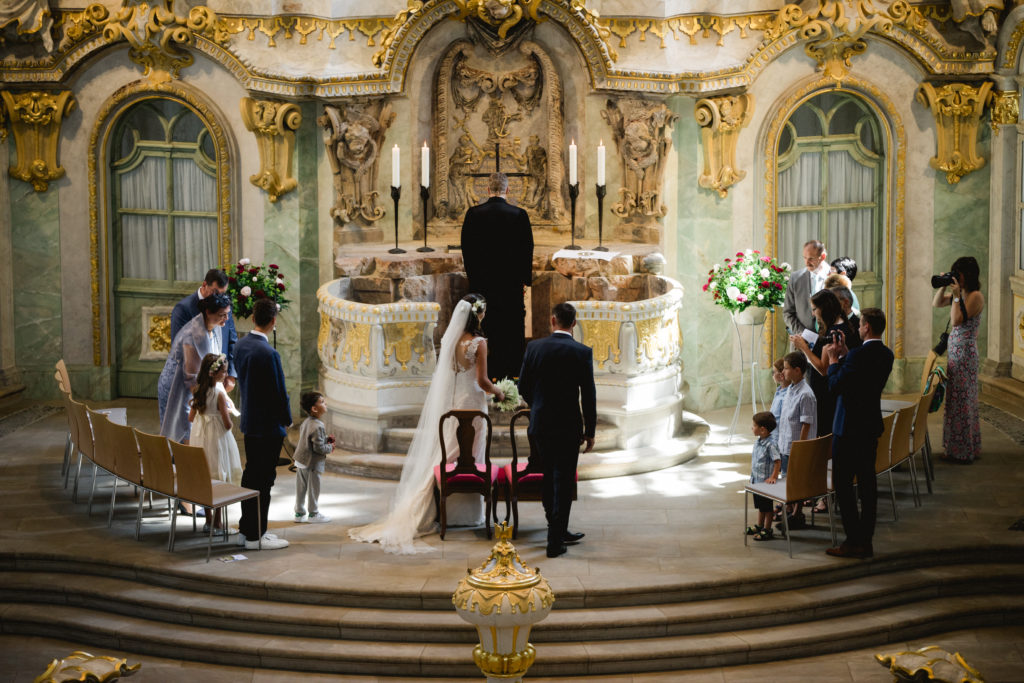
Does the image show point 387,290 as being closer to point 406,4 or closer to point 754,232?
point 406,4

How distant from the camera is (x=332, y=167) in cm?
1323

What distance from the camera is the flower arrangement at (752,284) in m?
11.8

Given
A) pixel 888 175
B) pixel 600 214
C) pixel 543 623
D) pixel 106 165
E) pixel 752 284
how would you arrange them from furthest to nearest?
pixel 106 165 → pixel 888 175 → pixel 600 214 → pixel 752 284 → pixel 543 623

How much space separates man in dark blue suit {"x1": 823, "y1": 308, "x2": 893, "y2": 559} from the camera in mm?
8727

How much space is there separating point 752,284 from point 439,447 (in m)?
3.53

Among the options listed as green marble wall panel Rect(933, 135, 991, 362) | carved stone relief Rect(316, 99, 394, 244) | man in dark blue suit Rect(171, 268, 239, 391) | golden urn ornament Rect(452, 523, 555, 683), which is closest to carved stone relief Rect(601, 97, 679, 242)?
carved stone relief Rect(316, 99, 394, 244)

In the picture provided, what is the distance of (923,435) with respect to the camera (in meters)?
10.4

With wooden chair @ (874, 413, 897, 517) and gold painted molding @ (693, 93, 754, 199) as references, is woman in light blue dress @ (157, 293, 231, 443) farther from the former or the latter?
gold painted molding @ (693, 93, 754, 199)

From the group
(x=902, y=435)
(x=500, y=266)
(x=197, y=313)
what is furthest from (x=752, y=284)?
(x=197, y=313)

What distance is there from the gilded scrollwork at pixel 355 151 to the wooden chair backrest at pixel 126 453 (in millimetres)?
4062

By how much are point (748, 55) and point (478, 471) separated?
5.64 m

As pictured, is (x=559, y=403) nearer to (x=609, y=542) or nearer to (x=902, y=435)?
(x=609, y=542)

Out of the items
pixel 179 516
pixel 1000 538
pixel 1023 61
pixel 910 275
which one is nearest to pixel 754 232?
pixel 910 275

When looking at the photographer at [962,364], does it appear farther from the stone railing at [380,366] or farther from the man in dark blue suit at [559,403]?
the stone railing at [380,366]
